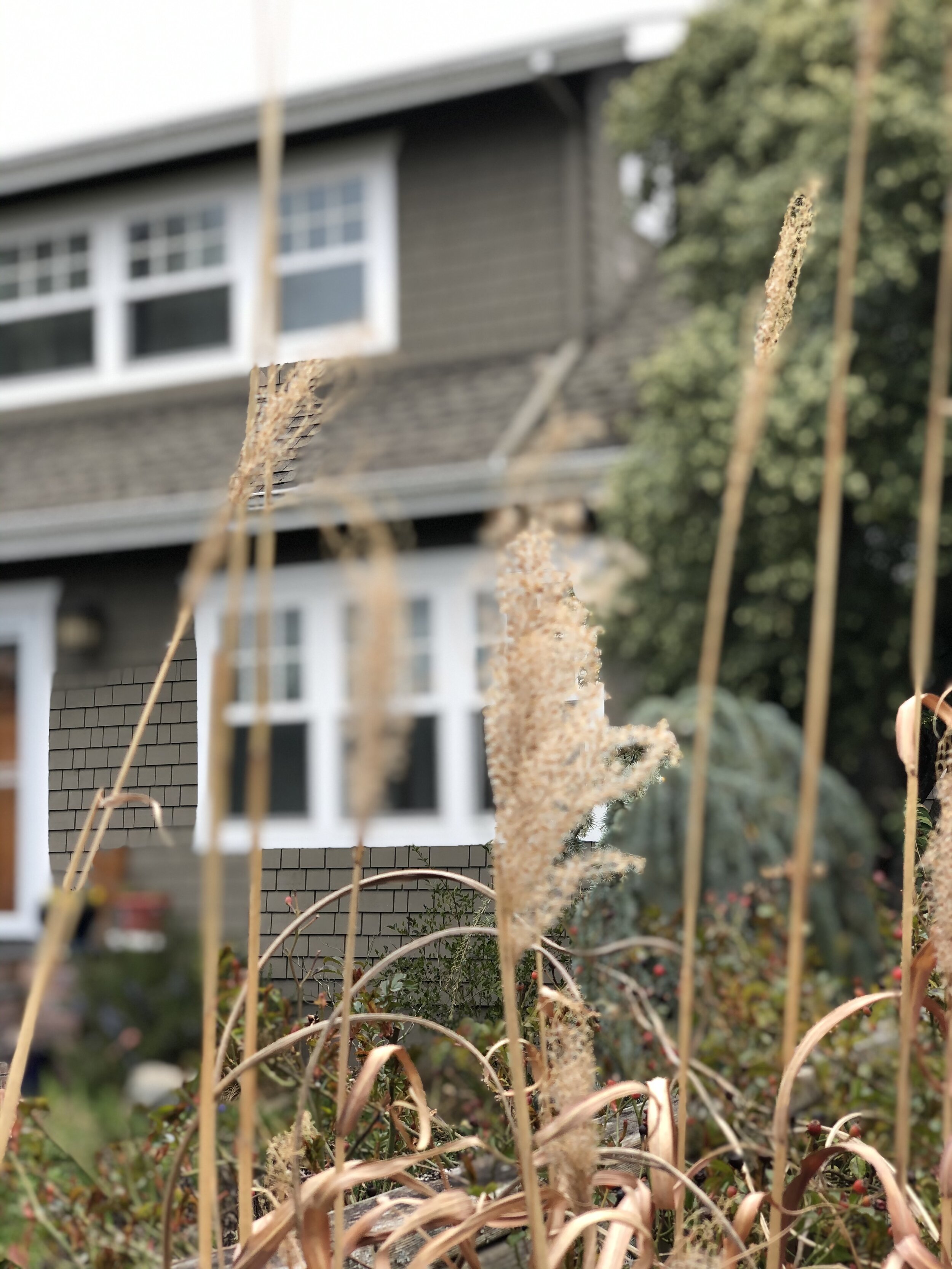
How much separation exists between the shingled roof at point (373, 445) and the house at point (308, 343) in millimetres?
22

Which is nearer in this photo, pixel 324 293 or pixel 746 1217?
pixel 746 1217

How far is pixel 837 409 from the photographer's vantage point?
85 cm

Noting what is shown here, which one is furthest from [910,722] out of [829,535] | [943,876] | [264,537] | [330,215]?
[330,215]

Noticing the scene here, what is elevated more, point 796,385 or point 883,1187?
point 796,385

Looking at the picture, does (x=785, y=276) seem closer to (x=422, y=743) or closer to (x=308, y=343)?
(x=308, y=343)

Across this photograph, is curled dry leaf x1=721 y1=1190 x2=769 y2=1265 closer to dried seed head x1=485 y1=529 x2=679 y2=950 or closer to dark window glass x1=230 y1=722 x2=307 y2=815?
dried seed head x1=485 y1=529 x2=679 y2=950

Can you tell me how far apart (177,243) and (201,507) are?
101 inches

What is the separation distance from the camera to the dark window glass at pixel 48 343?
9922 mm

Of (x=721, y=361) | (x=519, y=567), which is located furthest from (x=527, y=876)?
(x=721, y=361)

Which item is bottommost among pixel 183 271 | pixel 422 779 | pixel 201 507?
Result: pixel 422 779

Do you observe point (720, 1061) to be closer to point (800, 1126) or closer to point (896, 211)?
point (800, 1126)

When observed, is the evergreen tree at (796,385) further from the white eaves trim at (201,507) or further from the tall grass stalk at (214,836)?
the tall grass stalk at (214,836)

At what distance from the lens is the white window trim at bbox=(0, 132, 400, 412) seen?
9.00 m

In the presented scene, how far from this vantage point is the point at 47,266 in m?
9.99
